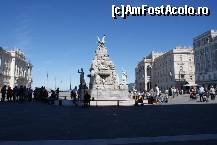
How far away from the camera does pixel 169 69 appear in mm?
126438

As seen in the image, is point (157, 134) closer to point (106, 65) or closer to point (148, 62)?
point (106, 65)

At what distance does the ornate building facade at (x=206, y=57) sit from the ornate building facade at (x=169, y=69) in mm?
7490

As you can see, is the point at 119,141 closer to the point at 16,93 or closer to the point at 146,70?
the point at 16,93

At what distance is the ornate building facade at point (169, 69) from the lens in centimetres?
12056

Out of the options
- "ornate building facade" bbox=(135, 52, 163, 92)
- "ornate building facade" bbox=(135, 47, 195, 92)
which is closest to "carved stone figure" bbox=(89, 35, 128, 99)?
"ornate building facade" bbox=(135, 47, 195, 92)

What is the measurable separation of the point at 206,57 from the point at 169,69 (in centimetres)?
3044

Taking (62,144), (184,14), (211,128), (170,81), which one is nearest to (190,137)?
(211,128)

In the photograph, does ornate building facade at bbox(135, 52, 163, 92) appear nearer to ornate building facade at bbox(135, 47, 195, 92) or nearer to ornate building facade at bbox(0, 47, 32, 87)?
ornate building facade at bbox(135, 47, 195, 92)

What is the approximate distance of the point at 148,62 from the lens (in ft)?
484

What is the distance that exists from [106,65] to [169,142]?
A: 138 ft

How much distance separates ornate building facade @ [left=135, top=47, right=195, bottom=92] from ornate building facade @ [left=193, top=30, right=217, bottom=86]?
749 cm

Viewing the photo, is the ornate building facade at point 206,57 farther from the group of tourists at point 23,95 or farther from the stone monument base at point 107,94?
the group of tourists at point 23,95

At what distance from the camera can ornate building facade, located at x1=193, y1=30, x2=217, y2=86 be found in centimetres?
9156

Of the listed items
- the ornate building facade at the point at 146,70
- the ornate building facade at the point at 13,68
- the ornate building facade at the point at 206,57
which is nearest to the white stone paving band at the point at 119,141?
the ornate building facade at the point at 206,57
